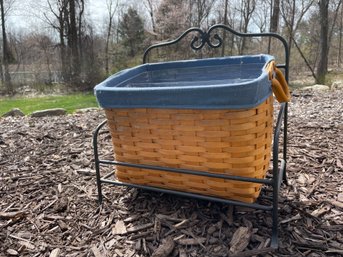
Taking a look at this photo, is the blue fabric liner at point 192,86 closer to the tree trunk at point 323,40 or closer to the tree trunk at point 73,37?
the tree trunk at point 323,40

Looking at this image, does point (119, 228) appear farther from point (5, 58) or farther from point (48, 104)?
point (5, 58)

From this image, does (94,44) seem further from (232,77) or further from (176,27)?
(232,77)

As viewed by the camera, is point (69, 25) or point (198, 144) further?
point (69, 25)

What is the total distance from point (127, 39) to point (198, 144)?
1355 cm

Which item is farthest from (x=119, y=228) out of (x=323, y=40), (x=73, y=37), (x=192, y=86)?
(x=73, y=37)

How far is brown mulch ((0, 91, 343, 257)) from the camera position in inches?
44.5

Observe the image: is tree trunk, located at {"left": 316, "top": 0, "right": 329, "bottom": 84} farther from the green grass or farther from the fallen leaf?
the fallen leaf

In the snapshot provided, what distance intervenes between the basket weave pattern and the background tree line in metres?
8.32

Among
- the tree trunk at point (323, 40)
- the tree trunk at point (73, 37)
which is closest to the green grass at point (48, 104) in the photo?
the tree trunk at point (73, 37)

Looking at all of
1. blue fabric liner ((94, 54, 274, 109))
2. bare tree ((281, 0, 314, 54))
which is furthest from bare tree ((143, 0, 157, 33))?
blue fabric liner ((94, 54, 274, 109))

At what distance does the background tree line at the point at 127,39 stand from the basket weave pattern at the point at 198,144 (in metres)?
8.32

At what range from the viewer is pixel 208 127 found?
1.09 meters

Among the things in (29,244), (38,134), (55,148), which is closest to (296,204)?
(29,244)

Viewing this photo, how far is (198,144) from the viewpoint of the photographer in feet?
3.71
